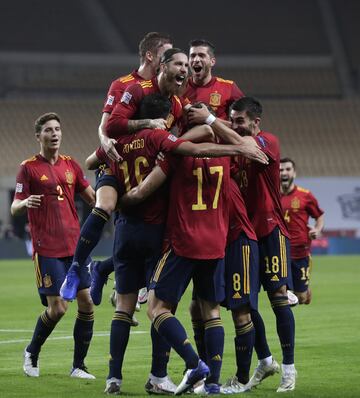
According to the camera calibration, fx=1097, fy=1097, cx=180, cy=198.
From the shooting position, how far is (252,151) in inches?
310

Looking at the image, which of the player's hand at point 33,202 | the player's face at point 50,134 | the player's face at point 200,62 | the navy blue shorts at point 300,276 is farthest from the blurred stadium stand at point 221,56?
the player's face at point 200,62

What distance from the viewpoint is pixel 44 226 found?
9.81m

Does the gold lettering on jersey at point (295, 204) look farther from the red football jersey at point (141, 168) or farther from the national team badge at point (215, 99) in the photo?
the red football jersey at point (141, 168)

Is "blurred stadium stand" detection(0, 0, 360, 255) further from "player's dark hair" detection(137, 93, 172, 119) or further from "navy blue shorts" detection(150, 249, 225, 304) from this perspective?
"navy blue shorts" detection(150, 249, 225, 304)

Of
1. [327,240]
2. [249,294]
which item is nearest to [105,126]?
[249,294]

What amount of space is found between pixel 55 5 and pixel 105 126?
36.3 metres

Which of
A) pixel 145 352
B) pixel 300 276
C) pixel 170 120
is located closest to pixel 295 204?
pixel 300 276

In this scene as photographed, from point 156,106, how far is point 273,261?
1579mm

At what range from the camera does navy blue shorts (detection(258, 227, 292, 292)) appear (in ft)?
28.1

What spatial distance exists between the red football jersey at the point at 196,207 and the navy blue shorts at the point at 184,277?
82 millimetres

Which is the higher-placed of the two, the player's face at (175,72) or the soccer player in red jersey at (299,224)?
the player's face at (175,72)

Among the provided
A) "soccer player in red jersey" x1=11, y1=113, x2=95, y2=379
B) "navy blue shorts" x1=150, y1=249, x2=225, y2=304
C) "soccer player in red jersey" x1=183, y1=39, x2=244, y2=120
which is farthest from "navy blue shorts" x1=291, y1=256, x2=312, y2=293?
"navy blue shorts" x1=150, y1=249, x2=225, y2=304

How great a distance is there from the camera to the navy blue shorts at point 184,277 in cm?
783

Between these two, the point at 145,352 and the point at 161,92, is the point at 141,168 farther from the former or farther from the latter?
the point at 145,352
